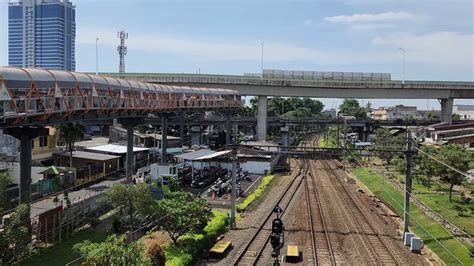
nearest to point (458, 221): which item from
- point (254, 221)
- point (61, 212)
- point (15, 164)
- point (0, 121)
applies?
point (254, 221)

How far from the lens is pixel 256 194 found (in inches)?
1587

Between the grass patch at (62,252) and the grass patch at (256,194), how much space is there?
11.1 m

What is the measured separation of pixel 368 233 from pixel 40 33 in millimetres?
191974

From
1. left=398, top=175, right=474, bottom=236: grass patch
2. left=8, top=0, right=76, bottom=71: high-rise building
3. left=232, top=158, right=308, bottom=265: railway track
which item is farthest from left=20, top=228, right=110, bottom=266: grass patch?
left=8, top=0, right=76, bottom=71: high-rise building

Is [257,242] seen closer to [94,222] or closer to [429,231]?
[94,222]

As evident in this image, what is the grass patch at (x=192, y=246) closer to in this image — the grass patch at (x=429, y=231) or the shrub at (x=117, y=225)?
the shrub at (x=117, y=225)

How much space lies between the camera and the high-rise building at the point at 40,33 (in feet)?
625

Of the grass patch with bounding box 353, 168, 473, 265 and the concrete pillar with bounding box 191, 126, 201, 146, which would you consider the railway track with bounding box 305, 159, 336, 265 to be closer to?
the grass patch with bounding box 353, 168, 473, 265

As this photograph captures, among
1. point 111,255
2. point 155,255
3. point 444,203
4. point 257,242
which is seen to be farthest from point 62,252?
point 444,203

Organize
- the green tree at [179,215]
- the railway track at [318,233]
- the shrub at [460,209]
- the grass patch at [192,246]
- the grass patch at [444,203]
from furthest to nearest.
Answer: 1. the shrub at [460,209]
2. the grass patch at [444,203]
3. the railway track at [318,233]
4. the green tree at [179,215]
5. the grass patch at [192,246]

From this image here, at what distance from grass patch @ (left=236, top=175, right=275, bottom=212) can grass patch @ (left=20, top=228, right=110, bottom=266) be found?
36.5 ft

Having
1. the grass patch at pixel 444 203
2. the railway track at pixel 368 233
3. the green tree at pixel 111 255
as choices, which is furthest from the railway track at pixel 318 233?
the green tree at pixel 111 255

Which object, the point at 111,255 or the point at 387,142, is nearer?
the point at 111,255

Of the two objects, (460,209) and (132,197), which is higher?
(132,197)
